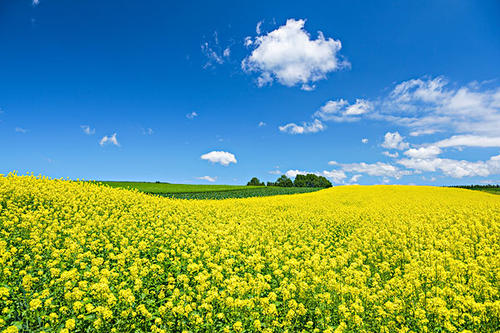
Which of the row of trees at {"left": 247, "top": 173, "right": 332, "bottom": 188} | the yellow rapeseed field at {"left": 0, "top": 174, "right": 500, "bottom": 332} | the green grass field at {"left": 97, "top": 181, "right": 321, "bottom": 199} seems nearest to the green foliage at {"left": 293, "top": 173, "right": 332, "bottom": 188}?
the row of trees at {"left": 247, "top": 173, "right": 332, "bottom": 188}

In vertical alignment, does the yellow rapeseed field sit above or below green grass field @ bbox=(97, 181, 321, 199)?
below

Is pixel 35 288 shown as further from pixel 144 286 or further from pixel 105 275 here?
pixel 144 286

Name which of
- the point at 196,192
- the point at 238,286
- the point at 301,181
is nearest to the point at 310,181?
the point at 301,181

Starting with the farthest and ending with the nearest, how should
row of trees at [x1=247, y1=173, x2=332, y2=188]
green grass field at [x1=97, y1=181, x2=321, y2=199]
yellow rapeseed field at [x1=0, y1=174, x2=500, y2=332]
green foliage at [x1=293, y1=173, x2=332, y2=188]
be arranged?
green foliage at [x1=293, y1=173, x2=332, y2=188], row of trees at [x1=247, y1=173, x2=332, y2=188], green grass field at [x1=97, y1=181, x2=321, y2=199], yellow rapeseed field at [x1=0, y1=174, x2=500, y2=332]

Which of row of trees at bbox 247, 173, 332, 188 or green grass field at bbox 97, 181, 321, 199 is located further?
row of trees at bbox 247, 173, 332, 188

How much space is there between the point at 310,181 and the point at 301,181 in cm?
350

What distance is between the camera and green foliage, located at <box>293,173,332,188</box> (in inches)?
3999

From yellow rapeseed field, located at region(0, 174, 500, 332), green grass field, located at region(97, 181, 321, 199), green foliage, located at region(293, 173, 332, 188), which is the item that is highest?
green foliage, located at region(293, 173, 332, 188)

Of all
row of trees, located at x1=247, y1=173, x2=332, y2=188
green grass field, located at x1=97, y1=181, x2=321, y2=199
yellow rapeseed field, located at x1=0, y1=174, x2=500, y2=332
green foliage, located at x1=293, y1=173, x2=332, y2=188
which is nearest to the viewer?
yellow rapeseed field, located at x1=0, y1=174, x2=500, y2=332

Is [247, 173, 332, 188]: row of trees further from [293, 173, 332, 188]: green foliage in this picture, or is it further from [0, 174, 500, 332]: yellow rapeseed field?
[0, 174, 500, 332]: yellow rapeseed field

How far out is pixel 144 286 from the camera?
21.1ft

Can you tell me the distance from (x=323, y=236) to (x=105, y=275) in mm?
8659

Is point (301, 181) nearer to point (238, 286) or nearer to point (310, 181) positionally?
point (310, 181)

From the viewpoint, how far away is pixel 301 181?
105 m
